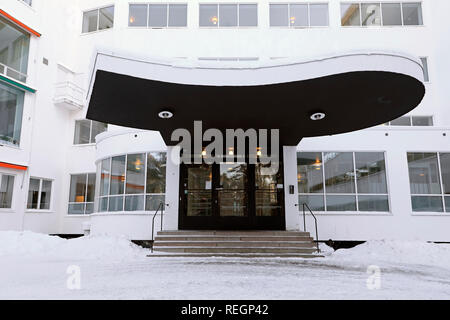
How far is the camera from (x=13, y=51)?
15281mm

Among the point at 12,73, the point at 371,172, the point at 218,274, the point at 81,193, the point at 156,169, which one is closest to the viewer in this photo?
the point at 218,274

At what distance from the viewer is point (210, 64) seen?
19.3 ft

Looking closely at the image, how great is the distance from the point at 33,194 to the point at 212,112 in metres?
12.3

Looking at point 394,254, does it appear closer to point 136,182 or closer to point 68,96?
point 136,182

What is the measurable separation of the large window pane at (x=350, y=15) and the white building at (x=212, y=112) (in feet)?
0.19

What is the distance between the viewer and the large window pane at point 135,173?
1173 centimetres

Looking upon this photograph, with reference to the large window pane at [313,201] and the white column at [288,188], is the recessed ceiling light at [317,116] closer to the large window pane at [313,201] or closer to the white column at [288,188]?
the white column at [288,188]

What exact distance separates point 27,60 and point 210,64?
13.8 meters

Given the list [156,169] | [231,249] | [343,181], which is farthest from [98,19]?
[231,249]

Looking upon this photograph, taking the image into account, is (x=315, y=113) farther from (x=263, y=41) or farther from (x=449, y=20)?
(x=449, y=20)

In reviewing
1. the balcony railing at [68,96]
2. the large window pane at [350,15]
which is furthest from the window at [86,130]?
the large window pane at [350,15]

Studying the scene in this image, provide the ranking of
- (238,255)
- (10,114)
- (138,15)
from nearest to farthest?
(238,255), (10,114), (138,15)
